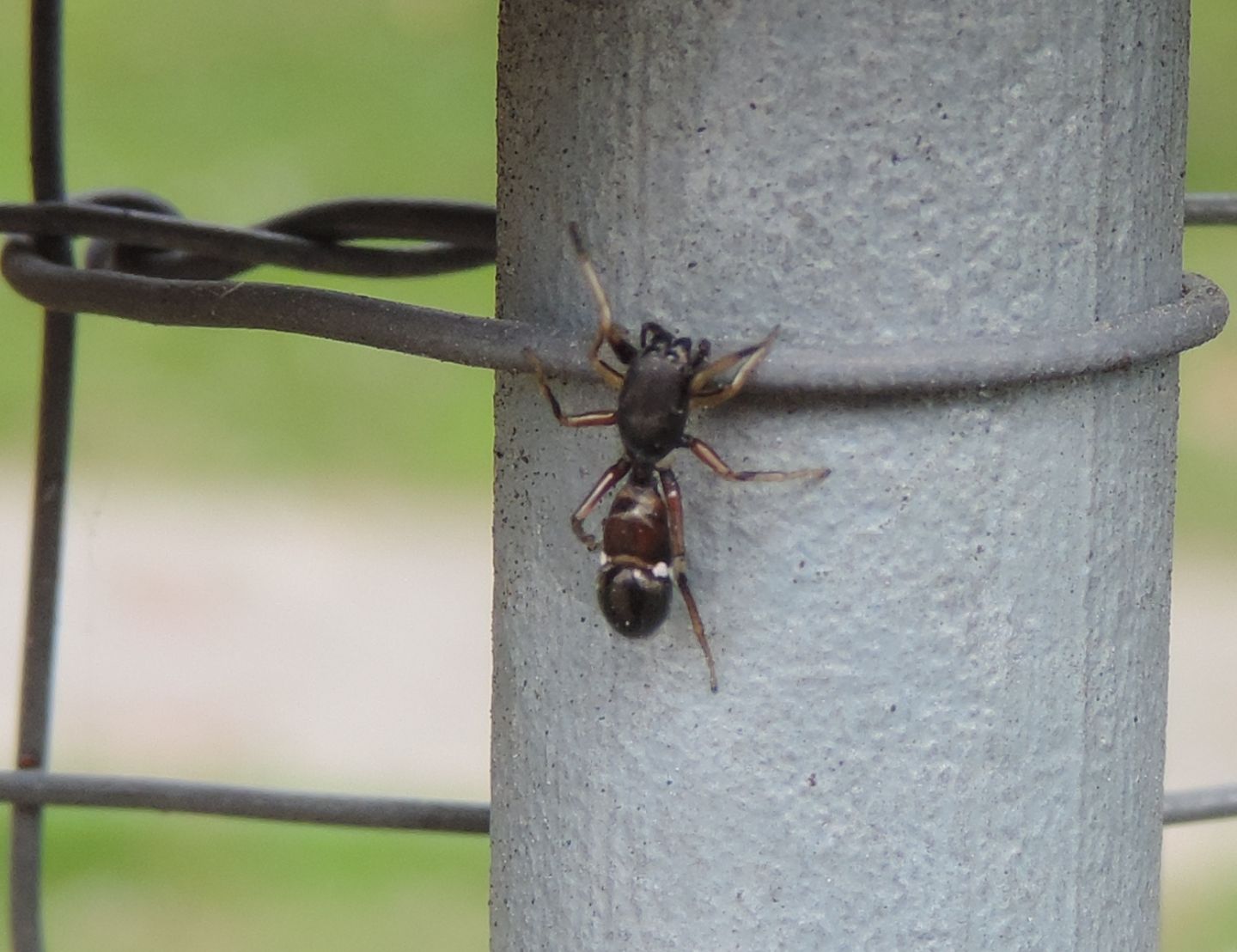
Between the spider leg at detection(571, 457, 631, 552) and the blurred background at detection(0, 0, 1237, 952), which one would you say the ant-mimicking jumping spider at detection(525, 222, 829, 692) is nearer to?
the spider leg at detection(571, 457, 631, 552)

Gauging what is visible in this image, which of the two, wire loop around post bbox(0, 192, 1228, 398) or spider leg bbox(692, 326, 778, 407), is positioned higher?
wire loop around post bbox(0, 192, 1228, 398)

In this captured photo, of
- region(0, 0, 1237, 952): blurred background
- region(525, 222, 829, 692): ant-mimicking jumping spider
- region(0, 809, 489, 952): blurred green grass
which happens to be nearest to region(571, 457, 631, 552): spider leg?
region(525, 222, 829, 692): ant-mimicking jumping spider

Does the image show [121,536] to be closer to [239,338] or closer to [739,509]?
[239,338]

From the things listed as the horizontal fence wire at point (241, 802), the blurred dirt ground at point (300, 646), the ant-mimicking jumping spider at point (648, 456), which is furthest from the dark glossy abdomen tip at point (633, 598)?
the blurred dirt ground at point (300, 646)

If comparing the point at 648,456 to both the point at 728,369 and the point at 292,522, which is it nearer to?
the point at 728,369

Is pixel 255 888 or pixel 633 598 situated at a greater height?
pixel 633 598

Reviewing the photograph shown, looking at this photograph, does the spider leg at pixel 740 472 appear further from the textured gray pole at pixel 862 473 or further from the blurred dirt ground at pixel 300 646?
the blurred dirt ground at pixel 300 646

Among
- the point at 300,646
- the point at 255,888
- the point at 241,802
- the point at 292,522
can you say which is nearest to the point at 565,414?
the point at 241,802
